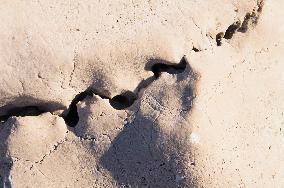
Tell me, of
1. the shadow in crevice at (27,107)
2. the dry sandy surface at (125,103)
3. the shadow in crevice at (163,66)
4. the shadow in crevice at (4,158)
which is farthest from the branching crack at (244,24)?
the shadow in crevice at (4,158)

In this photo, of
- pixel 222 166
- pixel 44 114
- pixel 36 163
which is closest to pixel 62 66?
pixel 44 114

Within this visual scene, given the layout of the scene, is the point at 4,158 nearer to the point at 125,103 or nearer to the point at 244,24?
the point at 125,103

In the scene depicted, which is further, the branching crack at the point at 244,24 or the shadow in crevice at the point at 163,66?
the branching crack at the point at 244,24

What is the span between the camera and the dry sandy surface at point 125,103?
2301 mm

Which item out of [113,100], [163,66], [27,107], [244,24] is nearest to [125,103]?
[113,100]

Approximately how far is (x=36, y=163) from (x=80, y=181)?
7.8 inches

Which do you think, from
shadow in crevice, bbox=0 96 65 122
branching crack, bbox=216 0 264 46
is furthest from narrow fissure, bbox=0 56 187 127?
branching crack, bbox=216 0 264 46

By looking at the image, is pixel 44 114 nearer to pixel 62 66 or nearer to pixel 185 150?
pixel 62 66

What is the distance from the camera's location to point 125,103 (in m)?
2.44

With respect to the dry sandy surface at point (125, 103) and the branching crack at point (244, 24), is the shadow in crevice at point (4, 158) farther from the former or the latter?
the branching crack at point (244, 24)

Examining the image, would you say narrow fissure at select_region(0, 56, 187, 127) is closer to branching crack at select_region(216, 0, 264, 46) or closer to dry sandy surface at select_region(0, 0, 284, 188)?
dry sandy surface at select_region(0, 0, 284, 188)

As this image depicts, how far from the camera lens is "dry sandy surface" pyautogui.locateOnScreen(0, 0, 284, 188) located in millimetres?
2301

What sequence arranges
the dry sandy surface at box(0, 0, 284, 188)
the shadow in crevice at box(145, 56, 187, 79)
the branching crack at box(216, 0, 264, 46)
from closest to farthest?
the dry sandy surface at box(0, 0, 284, 188) → the shadow in crevice at box(145, 56, 187, 79) → the branching crack at box(216, 0, 264, 46)

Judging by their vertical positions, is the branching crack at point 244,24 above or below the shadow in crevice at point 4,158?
above
